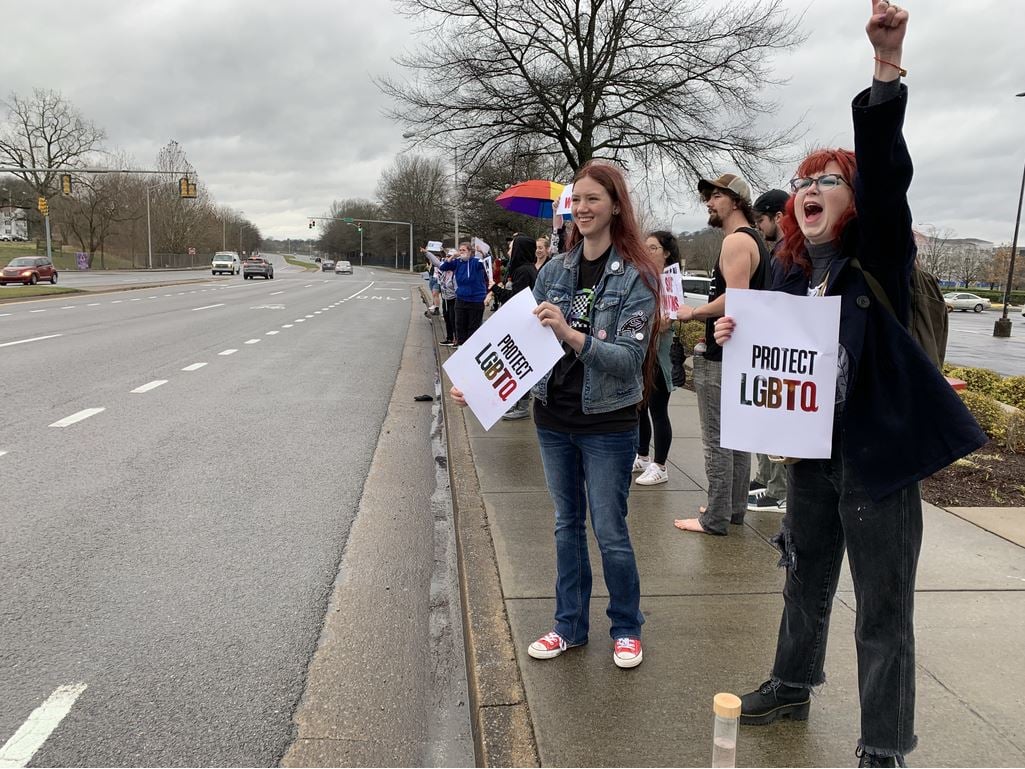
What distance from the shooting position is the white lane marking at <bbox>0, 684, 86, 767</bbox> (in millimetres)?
2465

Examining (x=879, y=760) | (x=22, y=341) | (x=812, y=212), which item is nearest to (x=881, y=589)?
(x=879, y=760)

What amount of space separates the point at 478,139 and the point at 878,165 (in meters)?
17.5

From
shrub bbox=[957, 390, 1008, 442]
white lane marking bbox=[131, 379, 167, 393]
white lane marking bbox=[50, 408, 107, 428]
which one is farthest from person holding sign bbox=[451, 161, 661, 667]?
white lane marking bbox=[131, 379, 167, 393]

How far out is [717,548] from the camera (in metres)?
4.24

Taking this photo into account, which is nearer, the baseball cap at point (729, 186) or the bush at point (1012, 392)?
the baseball cap at point (729, 186)

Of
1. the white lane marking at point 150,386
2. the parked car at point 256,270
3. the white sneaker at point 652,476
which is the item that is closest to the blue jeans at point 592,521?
the white sneaker at point 652,476

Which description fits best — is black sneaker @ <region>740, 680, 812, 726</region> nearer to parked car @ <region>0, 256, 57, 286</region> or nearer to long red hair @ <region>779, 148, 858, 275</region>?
long red hair @ <region>779, 148, 858, 275</region>

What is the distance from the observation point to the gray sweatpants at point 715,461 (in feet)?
14.1

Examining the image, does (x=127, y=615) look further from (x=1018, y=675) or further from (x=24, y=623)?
(x=1018, y=675)

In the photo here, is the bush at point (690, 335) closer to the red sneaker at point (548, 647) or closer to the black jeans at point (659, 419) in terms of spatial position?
the black jeans at point (659, 419)

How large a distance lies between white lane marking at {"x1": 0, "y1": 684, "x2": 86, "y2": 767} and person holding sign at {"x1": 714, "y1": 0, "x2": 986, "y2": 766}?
2.64 m

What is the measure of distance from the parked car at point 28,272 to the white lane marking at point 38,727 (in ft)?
131

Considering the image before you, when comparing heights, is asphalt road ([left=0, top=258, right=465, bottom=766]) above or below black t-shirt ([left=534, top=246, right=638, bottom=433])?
below

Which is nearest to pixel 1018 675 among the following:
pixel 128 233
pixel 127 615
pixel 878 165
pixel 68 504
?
pixel 878 165
